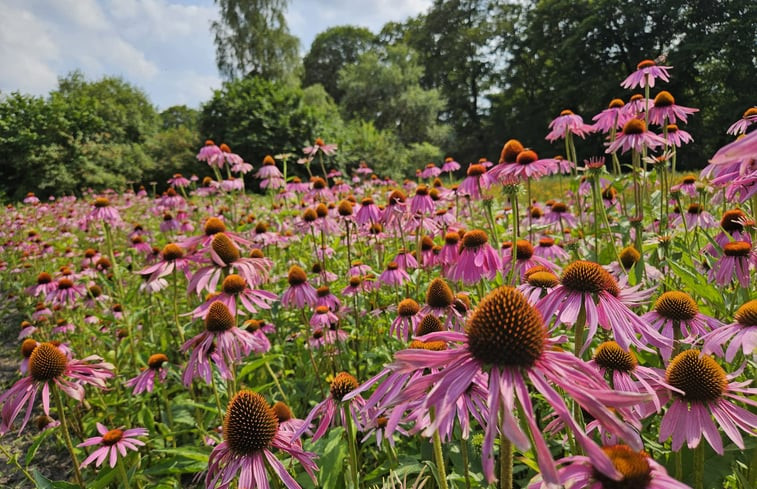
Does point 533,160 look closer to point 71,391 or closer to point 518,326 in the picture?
point 518,326

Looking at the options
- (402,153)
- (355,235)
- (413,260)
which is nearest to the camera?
(413,260)

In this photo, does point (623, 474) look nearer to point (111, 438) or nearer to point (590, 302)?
point (590, 302)

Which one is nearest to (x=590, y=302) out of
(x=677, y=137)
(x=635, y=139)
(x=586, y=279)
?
(x=586, y=279)

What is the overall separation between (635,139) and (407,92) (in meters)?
19.4

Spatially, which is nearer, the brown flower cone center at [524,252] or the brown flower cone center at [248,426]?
the brown flower cone center at [248,426]

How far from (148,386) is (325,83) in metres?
31.8

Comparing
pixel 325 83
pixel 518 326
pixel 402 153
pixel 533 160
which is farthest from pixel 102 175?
pixel 325 83

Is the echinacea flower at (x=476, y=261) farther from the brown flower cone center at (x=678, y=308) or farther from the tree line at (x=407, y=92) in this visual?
the tree line at (x=407, y=92)

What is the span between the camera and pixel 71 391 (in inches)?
52.2

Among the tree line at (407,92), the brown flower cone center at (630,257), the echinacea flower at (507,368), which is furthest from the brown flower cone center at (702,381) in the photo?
the tree line at (407,92)

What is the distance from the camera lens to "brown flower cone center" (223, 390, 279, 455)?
3.09 feet

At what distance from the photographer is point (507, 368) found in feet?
1.91

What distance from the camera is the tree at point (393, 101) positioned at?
2003 centimetres

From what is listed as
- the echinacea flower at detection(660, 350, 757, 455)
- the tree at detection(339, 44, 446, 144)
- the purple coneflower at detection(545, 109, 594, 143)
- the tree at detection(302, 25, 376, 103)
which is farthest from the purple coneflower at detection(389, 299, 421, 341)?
the tree at detection(302, 25, 376, 103)
